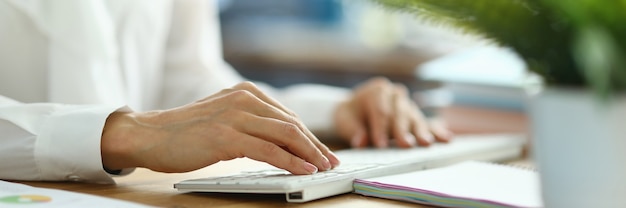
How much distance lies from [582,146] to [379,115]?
0.77 m

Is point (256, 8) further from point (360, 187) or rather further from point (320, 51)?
point (360, 187)

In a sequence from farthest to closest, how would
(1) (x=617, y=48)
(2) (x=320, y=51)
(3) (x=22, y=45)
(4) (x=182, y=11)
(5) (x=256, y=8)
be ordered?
(5) (x=256, y=8) → (2) (x=320, y=51) → (4) (x=182, y=11) → (3) (x=22, y=45) → (1) (x=617, y=48)

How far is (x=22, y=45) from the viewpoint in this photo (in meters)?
1.23

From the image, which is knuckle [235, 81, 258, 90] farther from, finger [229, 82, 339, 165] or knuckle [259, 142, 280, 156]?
knuckle [259, 142, 280, 156]

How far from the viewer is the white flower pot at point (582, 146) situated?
2.06 ft

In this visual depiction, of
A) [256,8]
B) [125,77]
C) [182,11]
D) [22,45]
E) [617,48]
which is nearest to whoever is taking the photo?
[617,48]

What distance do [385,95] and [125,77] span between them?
1.38 feet

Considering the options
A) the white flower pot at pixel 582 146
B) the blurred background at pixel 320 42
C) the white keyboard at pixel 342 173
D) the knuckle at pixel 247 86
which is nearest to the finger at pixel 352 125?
the white keyboard at pixel 342 173

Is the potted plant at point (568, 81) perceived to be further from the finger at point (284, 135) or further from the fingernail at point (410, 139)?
the fingernail at point (410, 139)

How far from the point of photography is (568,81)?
64 centimetres

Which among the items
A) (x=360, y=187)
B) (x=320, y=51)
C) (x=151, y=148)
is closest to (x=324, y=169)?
(x=360, y=187)

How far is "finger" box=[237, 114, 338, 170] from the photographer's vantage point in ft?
2.99

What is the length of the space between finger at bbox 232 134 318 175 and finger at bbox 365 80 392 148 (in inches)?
18.3

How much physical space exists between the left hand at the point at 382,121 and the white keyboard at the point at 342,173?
7 cm
